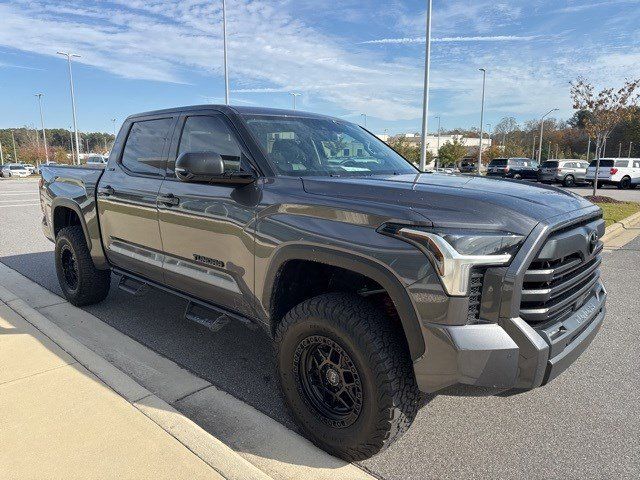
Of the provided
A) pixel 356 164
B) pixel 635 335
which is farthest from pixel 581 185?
pixel 356 164

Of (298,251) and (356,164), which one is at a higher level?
(356,164)

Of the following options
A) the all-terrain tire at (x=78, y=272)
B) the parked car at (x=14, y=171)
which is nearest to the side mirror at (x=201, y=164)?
the all-terrain tire at (x=78, y=272)

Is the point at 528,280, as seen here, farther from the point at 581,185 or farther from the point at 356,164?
the point at 581,185

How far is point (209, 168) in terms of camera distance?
270 cm

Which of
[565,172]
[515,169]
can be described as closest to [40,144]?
[515,169]

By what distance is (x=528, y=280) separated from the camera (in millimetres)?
2061

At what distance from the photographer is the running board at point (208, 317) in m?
3.13

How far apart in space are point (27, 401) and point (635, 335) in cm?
472

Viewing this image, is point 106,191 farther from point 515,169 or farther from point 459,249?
point 515,169

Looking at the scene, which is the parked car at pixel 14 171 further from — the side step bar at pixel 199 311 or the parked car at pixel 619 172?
the side step bar at pixel 199 311

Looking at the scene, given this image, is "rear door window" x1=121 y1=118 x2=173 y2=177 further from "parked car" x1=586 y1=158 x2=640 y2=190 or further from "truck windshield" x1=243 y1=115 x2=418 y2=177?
"parked car" x1=586 y1=158 x2=640 y2=190

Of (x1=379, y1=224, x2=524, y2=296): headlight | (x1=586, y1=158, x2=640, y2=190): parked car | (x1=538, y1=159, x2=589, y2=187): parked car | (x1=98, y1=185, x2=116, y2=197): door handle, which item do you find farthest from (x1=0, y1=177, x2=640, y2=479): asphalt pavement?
(x1=538, y1=159, x2=589, y2=187): parked car

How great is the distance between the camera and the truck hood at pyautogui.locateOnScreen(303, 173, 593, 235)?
2.07 m

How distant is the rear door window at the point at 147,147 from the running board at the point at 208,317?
43.1 inches
